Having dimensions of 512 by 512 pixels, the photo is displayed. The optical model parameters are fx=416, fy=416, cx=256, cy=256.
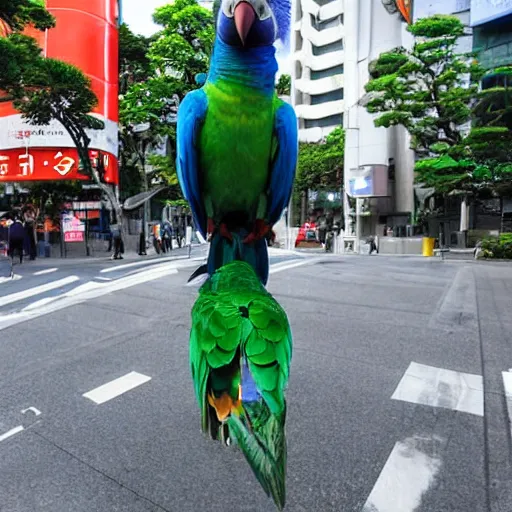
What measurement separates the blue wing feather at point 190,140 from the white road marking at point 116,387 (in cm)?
203

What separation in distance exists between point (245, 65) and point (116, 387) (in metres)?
2.70

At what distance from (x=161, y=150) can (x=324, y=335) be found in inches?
737

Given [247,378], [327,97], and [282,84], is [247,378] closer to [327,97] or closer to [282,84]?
[282,84]

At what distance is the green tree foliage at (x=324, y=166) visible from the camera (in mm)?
31047

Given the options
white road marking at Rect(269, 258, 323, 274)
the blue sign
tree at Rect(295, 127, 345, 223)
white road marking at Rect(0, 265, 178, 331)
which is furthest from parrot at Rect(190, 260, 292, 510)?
tree at Rect(295, 127, 345, 223)

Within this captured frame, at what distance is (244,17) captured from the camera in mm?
1465

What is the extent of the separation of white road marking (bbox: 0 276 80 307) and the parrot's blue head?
6125 mm

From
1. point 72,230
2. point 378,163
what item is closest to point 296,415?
point 72,230

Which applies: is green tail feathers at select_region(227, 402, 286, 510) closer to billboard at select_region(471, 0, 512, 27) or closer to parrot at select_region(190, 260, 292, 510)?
parrot at select_region(190, 260, 292, 510)

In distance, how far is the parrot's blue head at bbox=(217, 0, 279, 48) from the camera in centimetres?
146

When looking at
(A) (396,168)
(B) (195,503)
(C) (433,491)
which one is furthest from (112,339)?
(A) (396,168)

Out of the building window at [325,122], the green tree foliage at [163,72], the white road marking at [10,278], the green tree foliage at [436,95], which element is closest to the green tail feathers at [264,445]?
the white road marking at [10,278]

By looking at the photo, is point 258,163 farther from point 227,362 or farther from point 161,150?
point 161,150

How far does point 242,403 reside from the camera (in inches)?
42.5
